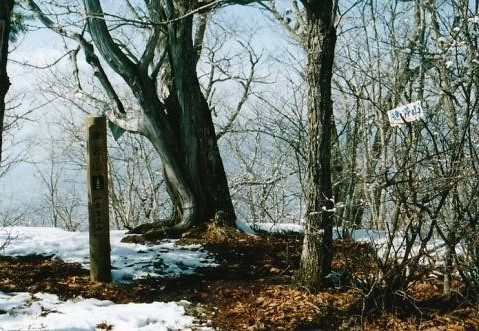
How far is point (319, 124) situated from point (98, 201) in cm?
289

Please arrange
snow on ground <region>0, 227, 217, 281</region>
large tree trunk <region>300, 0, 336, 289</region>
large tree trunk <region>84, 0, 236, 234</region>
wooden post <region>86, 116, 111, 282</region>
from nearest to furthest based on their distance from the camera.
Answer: large tree trunk <region>300, 0, 336, 289</region> < wooden post <region>86, 116, 111, 282</region> < snow on ground <region>0, 227, 217, 281</region> < large tree trunk <region>84, 0, 236, 234</region>

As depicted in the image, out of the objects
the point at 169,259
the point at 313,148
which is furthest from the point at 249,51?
the point at 313,148

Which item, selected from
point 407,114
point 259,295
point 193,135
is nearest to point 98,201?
point 259,295

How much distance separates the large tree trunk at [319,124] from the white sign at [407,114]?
867 mm

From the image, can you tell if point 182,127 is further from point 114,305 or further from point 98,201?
point 114,305

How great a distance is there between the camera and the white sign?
4246 mm

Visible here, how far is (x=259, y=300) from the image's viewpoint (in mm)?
5367

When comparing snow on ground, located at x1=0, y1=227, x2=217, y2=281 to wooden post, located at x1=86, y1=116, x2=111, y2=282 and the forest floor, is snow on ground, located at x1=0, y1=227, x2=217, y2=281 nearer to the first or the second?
the forest floor

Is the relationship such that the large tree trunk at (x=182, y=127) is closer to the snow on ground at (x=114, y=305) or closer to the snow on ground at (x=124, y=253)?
the snow on ground at (x=124, y=253)

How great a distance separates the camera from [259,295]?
555 cm

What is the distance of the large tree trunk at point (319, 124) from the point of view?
5.10 meters

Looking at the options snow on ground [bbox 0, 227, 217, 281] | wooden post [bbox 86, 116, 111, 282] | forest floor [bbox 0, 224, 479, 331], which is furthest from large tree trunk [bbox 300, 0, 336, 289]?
wooden post [bbox 86, 116, 111, 282]

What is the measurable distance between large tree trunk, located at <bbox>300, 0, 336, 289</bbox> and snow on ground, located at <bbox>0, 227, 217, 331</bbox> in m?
1.57

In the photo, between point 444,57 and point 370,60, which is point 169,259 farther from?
point 370,60
